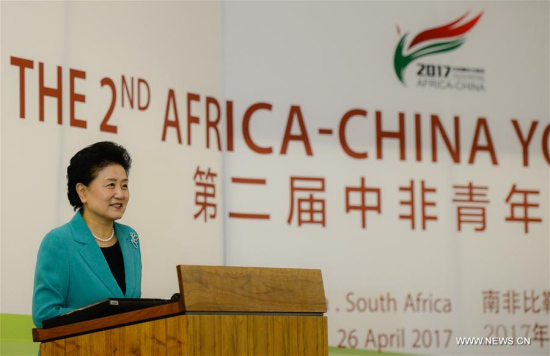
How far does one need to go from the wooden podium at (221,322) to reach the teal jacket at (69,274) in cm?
19

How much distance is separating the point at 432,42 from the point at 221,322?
10.3 feet

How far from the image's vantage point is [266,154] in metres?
4.41

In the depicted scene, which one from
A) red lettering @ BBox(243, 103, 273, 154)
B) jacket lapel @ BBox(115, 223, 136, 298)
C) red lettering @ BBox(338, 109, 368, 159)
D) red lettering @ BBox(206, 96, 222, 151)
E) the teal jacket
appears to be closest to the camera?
the teal jacket

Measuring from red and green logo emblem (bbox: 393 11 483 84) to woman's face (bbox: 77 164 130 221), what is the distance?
7.76ft

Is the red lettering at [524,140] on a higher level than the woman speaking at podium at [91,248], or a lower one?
higher

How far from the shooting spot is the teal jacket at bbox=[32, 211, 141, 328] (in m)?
2.47

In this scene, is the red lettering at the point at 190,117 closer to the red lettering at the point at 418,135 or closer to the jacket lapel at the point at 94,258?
the red lettering at the point at 418,135

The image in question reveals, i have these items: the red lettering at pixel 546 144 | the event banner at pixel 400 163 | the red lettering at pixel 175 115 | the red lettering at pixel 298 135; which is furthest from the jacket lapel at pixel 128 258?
the red lettering at pixel 546 144

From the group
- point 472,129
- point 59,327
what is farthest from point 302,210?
point 59,327

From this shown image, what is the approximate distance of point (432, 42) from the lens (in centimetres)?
486

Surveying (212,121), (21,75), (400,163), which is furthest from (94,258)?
(400,163)

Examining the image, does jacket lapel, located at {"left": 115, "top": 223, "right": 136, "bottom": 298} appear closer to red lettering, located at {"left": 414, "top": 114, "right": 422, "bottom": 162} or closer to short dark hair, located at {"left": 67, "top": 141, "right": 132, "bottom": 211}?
short dark hair, located at {"left": 67, "top": 141, "right": 132, "bottom": 211}

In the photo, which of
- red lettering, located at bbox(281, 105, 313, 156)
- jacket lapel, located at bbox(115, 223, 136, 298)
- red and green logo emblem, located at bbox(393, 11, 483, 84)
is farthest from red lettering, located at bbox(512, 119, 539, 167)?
jacket lapel, located at bbox(115, 223, 136, 298)

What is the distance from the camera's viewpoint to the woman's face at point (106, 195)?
8.96 ft
